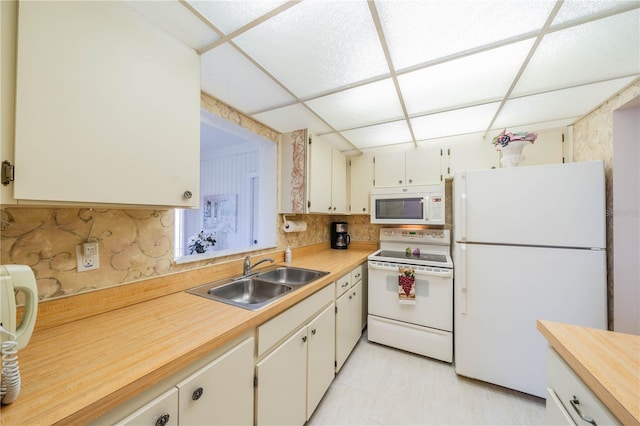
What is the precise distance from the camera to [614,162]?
1450 mm

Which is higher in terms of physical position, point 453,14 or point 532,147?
point 453,14

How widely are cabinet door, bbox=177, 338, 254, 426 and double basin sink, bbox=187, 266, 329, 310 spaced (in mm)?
341

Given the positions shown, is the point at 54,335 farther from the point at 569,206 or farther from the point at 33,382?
the point at 569,206

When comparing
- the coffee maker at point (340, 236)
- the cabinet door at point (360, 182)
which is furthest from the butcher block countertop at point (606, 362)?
the coffee maker at point (340, 236)

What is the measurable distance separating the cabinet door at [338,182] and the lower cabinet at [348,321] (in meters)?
0.93

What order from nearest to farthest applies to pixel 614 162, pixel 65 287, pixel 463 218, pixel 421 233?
pixel 65 287, pixel 614 162, pixel 463 218, pixel 421 233

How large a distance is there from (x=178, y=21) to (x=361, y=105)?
3.95 feet

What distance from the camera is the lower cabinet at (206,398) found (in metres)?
0.65

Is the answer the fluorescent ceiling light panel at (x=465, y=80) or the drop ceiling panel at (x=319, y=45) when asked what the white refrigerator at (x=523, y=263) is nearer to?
the fluorescent ceiling light panel at (x=465, y=80)

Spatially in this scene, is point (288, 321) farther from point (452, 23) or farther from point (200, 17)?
point (452, 23)

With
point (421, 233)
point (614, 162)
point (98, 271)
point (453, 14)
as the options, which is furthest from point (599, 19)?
point (98, 271)

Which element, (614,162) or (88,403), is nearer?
(88,403)

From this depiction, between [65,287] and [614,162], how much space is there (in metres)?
3.09

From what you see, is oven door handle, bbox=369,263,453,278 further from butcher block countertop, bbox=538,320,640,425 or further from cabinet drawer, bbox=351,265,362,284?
butcher block countertop, bbox=538,320,640,425
